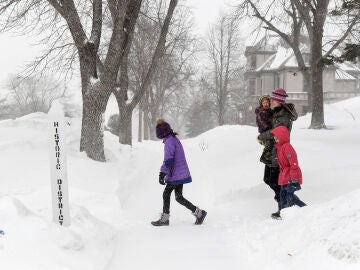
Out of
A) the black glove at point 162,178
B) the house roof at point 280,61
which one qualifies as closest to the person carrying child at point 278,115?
the black glove at point 162,178

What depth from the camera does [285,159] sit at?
5.79 m

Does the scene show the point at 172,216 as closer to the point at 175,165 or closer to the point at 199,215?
the point at 199,215

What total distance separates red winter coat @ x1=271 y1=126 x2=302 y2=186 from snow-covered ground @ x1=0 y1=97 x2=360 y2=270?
Result: 512mm

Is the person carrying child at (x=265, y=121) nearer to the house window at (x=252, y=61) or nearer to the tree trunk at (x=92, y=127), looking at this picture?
the tree trunk at (x=92, y=127)

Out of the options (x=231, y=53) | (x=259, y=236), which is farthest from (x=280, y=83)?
(x=259, y=236)

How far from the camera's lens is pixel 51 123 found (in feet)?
15.4

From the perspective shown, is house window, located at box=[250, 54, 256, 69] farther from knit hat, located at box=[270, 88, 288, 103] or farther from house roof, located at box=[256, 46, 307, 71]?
knit hat, located at box=[270, 88, 288, 103]

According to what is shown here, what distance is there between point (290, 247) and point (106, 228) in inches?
106

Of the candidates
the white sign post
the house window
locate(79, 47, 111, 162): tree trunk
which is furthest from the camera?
the house window

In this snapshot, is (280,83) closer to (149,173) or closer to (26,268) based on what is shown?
(149,173)

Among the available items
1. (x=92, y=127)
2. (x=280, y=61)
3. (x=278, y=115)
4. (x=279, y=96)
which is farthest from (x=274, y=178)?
(x=280, y=61)

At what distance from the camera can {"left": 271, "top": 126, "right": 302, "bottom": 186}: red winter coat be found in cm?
570

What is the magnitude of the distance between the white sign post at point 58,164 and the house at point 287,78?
1411 inches

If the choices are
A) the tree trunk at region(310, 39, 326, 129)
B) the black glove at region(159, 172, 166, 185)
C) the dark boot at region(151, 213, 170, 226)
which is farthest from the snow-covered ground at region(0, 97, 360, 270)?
the tree trunk at region(310, 39, 326, 129)
